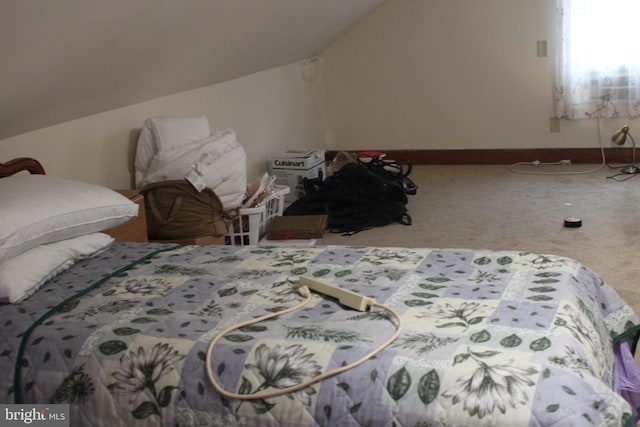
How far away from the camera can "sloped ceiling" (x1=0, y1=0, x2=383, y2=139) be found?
6.81 ft

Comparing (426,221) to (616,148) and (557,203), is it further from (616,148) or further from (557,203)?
(616,148)

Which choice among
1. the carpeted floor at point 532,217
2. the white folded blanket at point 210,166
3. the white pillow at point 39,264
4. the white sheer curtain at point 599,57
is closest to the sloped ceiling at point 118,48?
the white folded blanket at point 210,166

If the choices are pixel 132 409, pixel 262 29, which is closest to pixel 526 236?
pixel 262 29

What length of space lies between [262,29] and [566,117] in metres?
2.70

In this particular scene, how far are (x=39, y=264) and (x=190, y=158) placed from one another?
4.13 feet

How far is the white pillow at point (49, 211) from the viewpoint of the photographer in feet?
6.62

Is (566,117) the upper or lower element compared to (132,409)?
upper

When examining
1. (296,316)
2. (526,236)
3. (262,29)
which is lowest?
(526,236)

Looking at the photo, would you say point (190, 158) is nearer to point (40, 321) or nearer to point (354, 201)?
point (354, 201)

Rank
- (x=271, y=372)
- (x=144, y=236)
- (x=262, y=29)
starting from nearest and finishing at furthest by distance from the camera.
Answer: (x=271, y=372) → (x=144, y=236) → (x=262, y=29)

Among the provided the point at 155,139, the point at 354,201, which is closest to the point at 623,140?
the point at 354,201

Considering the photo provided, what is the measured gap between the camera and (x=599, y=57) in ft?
17.3

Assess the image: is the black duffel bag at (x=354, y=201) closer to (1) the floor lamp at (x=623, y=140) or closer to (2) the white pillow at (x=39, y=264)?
(1) the floor lamp at (x=623, y=140)

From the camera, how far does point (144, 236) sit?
2.95 m
